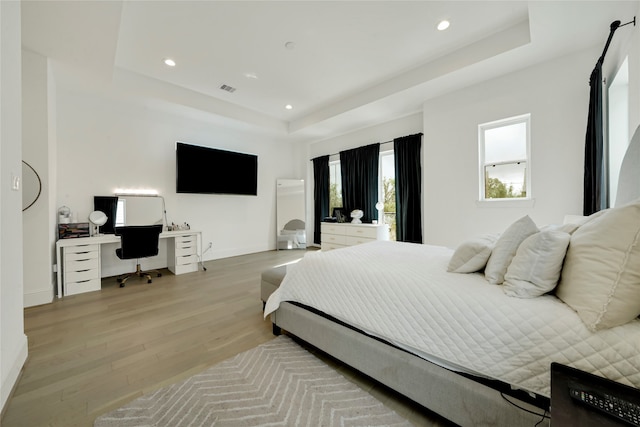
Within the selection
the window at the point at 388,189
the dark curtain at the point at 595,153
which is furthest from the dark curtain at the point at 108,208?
the dark curtain at the point at 595,153

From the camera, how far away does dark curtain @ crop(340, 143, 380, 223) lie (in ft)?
17.0

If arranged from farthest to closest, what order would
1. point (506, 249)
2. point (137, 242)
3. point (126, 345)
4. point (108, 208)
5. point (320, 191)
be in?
point (320, 191) → point (108, 208) → point (137, 242) → point (126, 345) → point (506, 249)

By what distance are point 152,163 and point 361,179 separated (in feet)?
13.0

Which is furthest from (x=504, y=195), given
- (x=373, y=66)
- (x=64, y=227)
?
(x=64, y=227)

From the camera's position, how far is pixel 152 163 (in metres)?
4.41

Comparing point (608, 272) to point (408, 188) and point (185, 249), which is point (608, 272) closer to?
point (408, 188)

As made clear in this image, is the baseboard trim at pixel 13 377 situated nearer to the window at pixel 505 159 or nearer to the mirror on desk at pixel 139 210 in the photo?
the mirror on desk at pixel 139 210

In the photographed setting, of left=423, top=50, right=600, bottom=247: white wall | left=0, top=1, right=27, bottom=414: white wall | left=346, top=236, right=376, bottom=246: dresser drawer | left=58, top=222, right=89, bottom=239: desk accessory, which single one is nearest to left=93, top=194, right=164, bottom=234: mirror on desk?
left=58, top=222, right=89, bottom=239: desk accessory

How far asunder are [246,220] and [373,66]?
3.99 meters

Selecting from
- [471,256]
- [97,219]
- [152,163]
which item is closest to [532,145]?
[471,256]

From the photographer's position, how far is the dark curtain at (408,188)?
14.5 feet

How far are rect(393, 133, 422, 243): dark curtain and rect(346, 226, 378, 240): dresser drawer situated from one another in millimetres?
449

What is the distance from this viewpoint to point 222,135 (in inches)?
207

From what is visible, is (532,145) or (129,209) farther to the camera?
(129,209)
